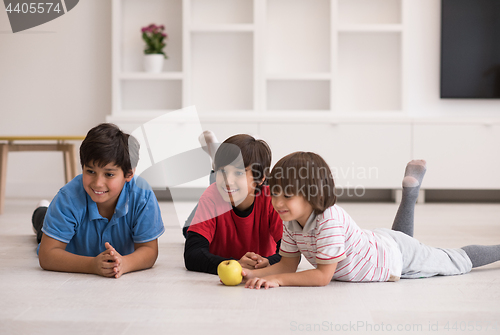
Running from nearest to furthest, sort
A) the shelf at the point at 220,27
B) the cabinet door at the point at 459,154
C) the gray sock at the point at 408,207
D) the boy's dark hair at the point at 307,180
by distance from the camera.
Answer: the boy's dark hair at the point at 307,180 → the gray sock at the point at 408,207 → the cabinet door at the point at 459,154 → the shelf at the point at 220,27

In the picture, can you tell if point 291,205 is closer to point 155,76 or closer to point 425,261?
point 425,261

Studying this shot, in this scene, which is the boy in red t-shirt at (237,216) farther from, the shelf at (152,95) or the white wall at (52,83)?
the white wall at (52,83)

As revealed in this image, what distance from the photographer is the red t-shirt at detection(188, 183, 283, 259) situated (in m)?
1.33

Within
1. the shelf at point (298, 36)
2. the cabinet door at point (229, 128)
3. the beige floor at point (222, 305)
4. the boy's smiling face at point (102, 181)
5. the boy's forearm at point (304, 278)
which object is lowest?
the beige floor at point (222, 305)

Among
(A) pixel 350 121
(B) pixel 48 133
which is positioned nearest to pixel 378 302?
(A) pixel 350 121

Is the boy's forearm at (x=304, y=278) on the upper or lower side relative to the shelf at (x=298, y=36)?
lower

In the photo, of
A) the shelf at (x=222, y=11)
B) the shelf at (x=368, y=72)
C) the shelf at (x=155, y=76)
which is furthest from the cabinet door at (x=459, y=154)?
the shelf at (x=155, y=76)

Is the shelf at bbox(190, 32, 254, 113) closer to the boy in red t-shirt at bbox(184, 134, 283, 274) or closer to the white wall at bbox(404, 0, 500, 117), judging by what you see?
the white wall at bbox(404, 0, 500, 117)

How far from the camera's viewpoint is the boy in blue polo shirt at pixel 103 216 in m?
1.21

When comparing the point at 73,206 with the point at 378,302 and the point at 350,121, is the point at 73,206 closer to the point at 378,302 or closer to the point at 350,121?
the point at 378,302

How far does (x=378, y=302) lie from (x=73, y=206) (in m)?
0.81

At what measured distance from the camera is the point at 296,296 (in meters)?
1.06

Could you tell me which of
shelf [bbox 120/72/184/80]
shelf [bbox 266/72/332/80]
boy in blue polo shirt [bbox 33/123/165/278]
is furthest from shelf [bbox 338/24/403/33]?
boy in blue polo shirt [bbox 33/123/165/278]

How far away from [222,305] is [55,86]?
311 centimetres
